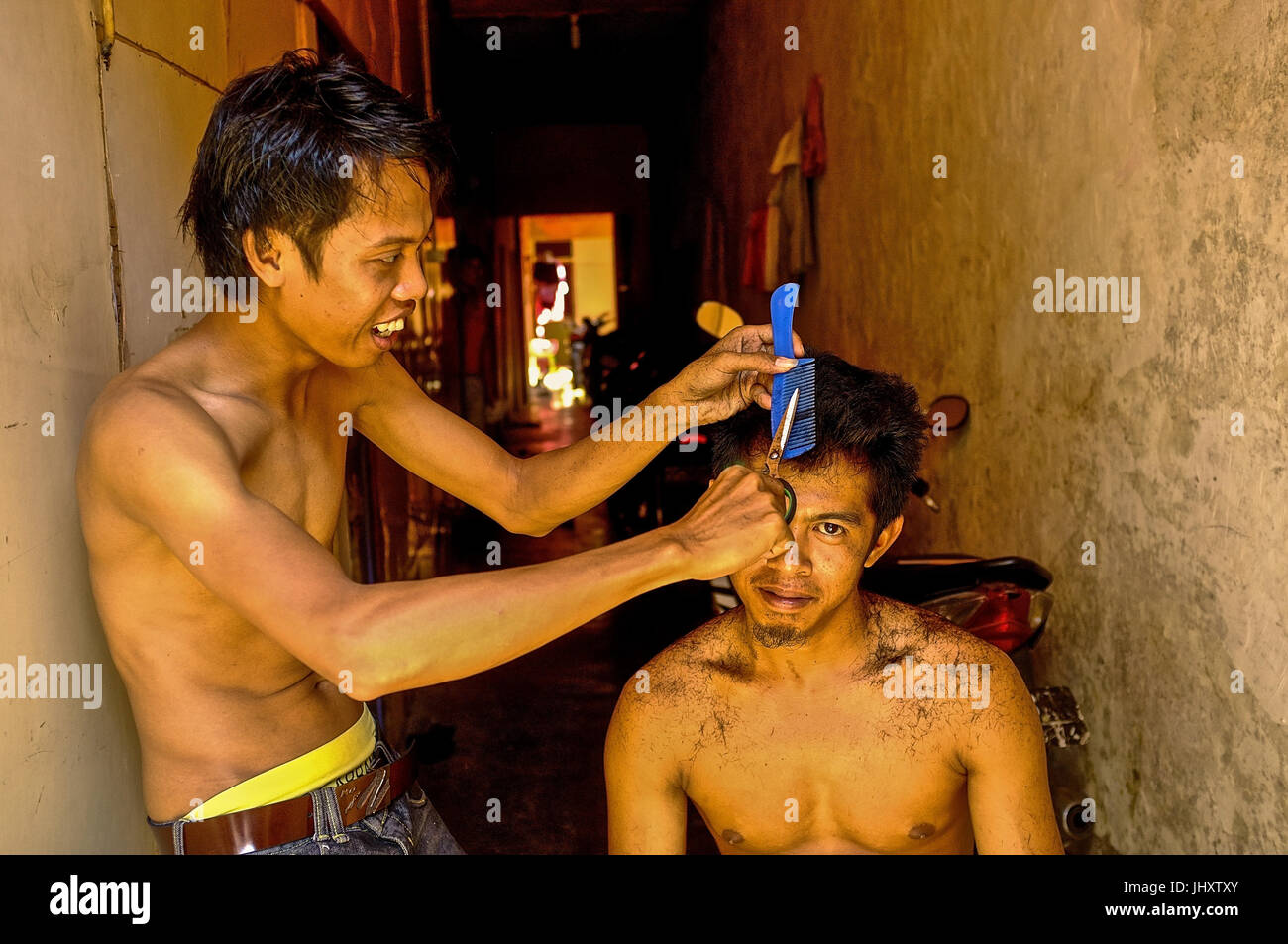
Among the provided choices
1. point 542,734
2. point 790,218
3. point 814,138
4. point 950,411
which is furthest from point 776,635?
point 790,218

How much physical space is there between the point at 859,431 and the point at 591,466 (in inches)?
20.4

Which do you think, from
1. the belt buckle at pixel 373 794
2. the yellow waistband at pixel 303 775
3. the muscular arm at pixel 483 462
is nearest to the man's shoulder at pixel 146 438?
the yellow waistband at pixel 303 775

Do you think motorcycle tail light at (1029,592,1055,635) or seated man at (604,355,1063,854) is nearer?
seated man at (604,355,1063,854)

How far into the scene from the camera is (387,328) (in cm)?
174

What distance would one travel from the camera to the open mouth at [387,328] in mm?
1716

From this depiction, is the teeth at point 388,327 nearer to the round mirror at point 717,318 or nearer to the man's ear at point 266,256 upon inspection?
the man's ear at point 266,256

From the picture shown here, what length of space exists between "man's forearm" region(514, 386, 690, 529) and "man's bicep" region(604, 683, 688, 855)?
409 mm

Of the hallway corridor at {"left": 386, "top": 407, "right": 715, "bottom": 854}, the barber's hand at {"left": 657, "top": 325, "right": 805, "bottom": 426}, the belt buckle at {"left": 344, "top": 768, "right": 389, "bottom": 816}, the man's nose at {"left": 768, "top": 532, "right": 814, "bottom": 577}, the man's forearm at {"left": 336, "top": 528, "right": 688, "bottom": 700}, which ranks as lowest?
the hallway corridor at {"left": 386, "top": 407, "right": 715, "bottom": 854}

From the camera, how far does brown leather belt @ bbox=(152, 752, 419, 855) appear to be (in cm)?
166

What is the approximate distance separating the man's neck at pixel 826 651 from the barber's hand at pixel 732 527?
0.63 metres

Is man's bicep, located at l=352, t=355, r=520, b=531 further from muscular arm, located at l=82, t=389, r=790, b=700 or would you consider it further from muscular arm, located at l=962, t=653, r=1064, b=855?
muscular arm, located at l=962, t=653, r=1064, b=855

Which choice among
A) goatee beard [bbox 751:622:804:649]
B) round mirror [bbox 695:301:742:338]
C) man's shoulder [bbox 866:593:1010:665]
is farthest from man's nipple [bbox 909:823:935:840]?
round mirror [bbox 695:301:742:338]
